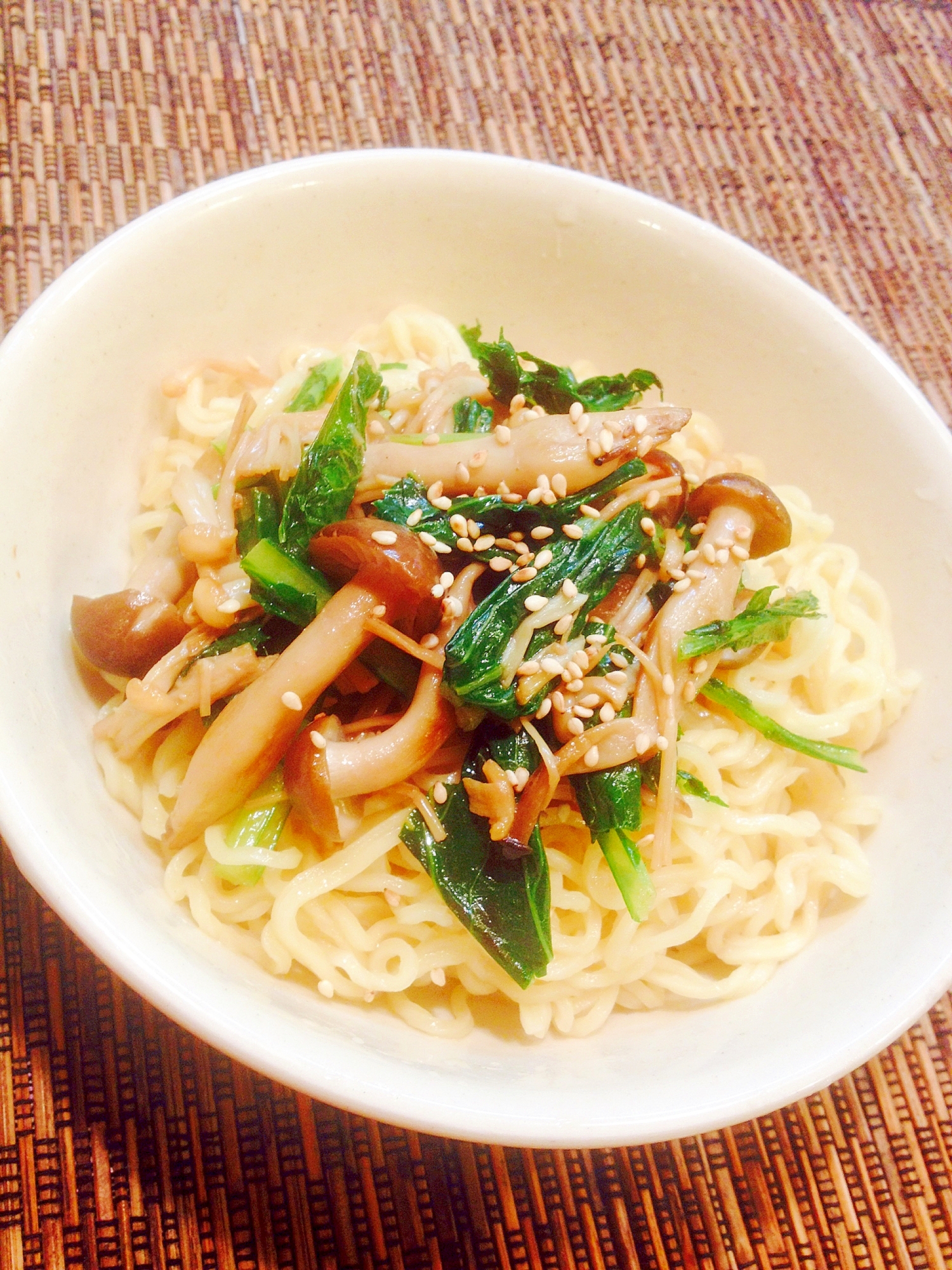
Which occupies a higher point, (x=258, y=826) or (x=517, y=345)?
(x=517, y=345)

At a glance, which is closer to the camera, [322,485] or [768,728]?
[322,485]

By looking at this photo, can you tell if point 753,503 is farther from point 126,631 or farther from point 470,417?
point 126,631

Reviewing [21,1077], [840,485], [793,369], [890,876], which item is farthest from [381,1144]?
[793,369]

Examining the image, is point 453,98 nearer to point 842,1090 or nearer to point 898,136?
point 898,136

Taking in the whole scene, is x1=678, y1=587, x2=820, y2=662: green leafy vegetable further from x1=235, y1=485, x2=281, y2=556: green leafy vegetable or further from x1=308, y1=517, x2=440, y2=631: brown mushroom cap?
x1=235, y1=485, x2=281, y2=556: green leafy vegetable

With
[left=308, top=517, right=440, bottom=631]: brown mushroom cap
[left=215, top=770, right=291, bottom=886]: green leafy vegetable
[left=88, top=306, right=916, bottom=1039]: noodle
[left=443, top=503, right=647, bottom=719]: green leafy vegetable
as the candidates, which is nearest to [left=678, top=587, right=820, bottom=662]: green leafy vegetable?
Answer: [left=88, top=306, right=916, bottom=1039]: noodle

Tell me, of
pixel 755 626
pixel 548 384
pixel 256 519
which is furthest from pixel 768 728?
pixel 256 519
